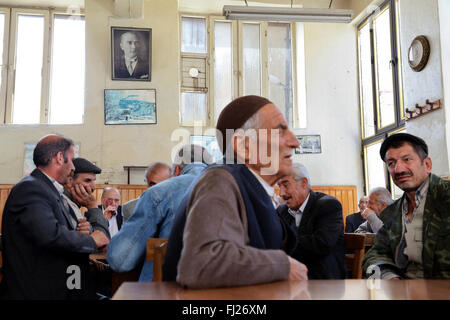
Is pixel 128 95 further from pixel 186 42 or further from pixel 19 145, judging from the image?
pixel 19 145

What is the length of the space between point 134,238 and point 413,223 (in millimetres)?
1453

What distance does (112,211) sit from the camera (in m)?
4.72

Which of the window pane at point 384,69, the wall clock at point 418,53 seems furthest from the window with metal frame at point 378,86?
the wall clock at point 418,53

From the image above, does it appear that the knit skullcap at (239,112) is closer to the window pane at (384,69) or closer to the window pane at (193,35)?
the window pane at (384,69)

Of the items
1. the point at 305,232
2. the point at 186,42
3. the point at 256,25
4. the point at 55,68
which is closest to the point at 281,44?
the point at 256,25

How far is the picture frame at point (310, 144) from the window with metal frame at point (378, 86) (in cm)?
104

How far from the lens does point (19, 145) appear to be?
830cm

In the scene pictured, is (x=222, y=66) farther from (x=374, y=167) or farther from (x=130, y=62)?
(x=374, y=167)

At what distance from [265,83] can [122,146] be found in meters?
3.64

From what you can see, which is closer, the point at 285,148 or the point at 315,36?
the point at 285,148

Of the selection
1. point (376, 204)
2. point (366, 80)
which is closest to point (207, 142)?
point (366, 80)

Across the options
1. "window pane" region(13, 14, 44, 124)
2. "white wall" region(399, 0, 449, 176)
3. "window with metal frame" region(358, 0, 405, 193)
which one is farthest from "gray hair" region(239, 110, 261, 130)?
"window pane" region(13, 14, 44, 124)

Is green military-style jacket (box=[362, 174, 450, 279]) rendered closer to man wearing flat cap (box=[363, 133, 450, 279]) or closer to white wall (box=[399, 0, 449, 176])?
man wearing flat cap (box=[363, 133, 450, 279])

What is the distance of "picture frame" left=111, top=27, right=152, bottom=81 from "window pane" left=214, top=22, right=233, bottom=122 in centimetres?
160
